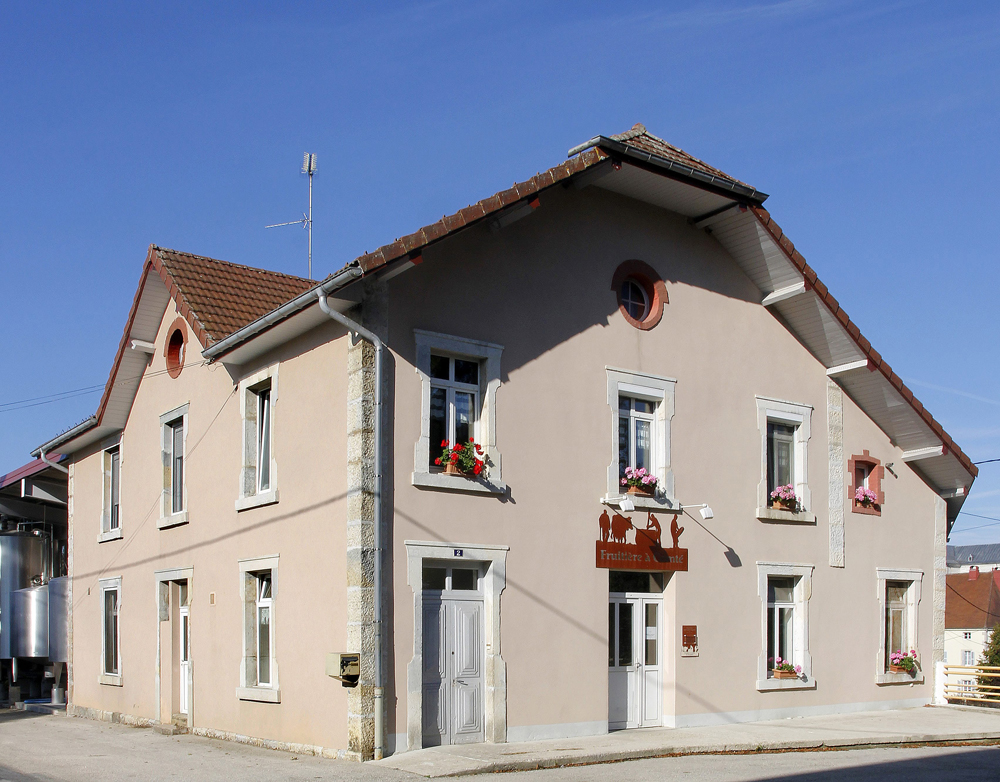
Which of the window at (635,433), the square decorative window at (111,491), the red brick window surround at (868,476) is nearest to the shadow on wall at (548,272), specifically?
the window at (635,433)

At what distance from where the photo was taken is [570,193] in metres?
14.4

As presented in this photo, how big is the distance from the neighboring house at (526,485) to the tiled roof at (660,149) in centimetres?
10

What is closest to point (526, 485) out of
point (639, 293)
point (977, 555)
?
point (639, 293)

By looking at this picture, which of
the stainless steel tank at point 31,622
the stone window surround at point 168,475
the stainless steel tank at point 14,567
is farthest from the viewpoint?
the stainless steel tank at point 14,567

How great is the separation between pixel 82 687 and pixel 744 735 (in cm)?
1183

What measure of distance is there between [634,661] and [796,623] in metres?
3.18

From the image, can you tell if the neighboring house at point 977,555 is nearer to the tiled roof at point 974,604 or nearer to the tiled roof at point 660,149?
the tiled roof at point 974,604

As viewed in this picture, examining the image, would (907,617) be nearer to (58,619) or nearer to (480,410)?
(480,410)

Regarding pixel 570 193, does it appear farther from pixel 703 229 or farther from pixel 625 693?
pixel 625 693

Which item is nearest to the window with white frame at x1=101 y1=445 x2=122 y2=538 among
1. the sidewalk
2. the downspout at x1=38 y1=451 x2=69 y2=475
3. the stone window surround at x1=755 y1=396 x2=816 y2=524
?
the downspout at x1=38 y1=451 x2=69 y2=475

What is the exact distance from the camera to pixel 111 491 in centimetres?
1955

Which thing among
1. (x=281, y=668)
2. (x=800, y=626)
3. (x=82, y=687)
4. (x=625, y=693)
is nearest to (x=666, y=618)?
(x=625, y=693)

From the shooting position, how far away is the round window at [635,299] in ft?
48.9

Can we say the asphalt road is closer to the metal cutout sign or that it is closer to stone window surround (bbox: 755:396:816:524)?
the metal cutout sign
